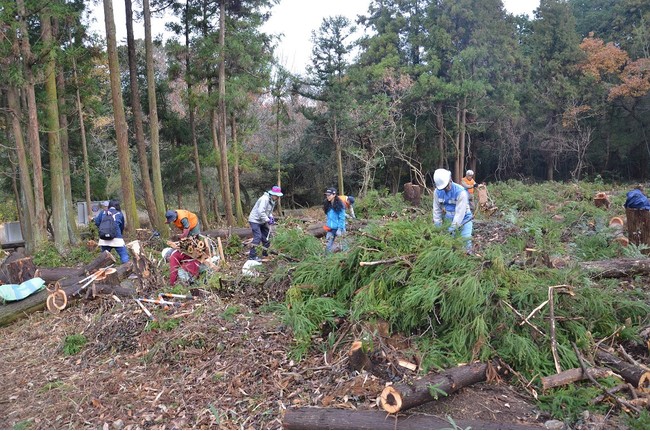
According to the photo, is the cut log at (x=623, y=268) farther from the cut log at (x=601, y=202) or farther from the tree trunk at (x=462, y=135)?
the tree trunk at (x=462, y=135)

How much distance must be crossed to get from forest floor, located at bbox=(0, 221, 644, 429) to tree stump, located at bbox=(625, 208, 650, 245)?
5.31 m

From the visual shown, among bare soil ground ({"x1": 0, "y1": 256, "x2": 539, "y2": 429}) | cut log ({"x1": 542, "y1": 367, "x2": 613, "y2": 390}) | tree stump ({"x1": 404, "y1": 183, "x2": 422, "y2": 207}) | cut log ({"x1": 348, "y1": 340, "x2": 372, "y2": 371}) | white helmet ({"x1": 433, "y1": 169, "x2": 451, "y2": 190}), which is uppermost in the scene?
white helmet ({"x1": 433, "y1": 169, "x2": 451, "y2": 190})

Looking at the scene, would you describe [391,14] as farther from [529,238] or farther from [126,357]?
[126,357]

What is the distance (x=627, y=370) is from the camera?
4.07m

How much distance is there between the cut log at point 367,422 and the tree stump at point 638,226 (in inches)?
227

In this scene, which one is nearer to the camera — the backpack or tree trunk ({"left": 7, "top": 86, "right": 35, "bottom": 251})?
the backpack

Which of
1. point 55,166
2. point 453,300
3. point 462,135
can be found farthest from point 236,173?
point 453,300

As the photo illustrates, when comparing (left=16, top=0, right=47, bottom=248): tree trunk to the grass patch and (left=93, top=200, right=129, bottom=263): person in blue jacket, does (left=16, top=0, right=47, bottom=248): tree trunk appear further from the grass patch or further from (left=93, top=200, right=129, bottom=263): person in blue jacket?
the grass patch

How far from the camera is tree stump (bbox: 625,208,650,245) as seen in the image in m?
7.91

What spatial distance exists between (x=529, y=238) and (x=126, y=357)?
6604 millimetres

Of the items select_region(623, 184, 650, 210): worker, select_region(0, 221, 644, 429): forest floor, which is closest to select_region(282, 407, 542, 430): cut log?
select_region(0, 221, 644, 429): forest floor

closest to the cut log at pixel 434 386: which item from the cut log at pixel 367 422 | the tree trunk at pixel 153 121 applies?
the cut log at pixel 367 422

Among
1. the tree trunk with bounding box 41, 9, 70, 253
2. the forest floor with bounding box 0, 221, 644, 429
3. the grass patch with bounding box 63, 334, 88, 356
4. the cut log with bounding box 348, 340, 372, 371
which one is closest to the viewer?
the forest floor with bounding box 0, 221, 644, 429

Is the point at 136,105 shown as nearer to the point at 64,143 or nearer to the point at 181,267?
the point at 64,143
